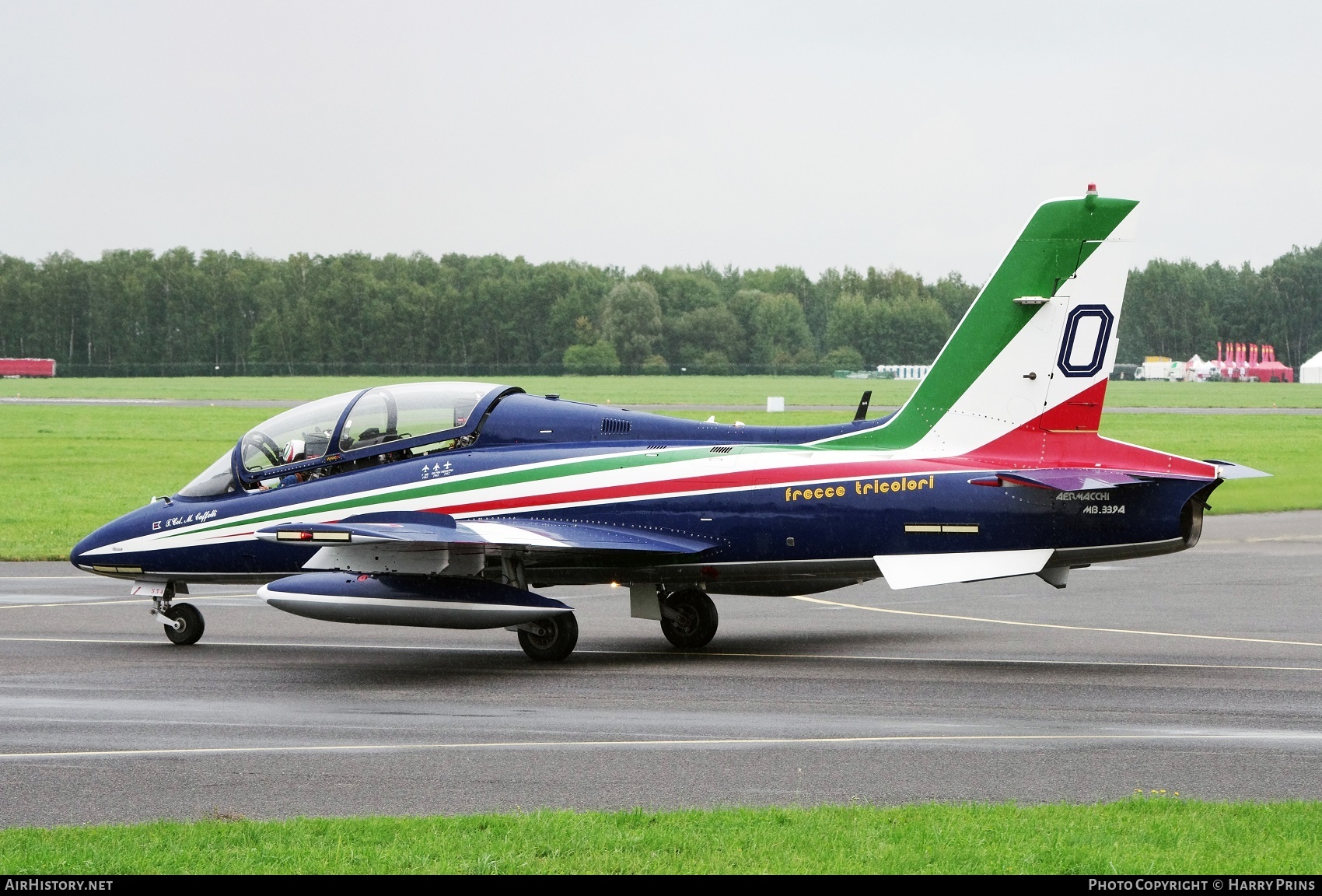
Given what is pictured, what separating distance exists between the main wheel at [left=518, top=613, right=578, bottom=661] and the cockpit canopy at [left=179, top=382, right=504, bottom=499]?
234 cm

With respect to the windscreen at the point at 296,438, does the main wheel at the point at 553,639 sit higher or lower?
lower

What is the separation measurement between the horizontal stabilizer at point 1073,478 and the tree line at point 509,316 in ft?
388

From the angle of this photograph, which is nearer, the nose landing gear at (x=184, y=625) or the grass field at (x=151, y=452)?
the nose landing gear at (x=184, y=625)

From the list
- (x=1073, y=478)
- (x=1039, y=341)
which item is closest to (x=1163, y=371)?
(x=1039, y=341)

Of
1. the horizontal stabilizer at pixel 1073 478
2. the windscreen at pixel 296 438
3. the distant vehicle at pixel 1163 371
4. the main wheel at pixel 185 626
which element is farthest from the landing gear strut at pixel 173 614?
the distant vehicle at pixel 1163 371

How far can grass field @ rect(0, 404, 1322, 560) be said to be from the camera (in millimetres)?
30697

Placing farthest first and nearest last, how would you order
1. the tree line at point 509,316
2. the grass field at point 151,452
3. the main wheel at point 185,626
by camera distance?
the tree line at point 509,316 → the grass field at point 151,452 → the main wheel at point 185,626

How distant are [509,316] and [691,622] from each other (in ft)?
452

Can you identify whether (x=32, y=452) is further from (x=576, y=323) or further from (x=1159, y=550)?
(x=576, y=323)

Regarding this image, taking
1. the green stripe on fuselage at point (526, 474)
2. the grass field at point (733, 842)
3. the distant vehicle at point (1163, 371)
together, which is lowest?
the grass field at point (733, 842)

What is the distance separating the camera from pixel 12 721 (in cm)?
1170

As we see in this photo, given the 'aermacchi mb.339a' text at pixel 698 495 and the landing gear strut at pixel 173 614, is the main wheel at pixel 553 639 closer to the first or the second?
the 'aermacchi mb.339a' text at pixel 698 495

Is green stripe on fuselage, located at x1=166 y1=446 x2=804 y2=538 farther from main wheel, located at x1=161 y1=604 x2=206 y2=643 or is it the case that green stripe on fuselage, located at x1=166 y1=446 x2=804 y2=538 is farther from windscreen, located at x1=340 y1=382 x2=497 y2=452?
main wheel, located at x1=161 y1=604 x2=206 y2=643

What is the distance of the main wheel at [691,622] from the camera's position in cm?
1588
